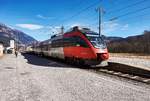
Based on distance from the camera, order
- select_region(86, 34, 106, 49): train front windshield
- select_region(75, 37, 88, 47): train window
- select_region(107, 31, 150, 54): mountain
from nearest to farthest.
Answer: select_region(86, 34, 106, 49): train front windshield < select_region(75, 37, 88, 47): train window < select_region(107, 31, 150, 54): mountain

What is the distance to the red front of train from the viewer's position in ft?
55.1

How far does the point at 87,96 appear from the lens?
752 cm

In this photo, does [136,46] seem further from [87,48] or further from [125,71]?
[125,71]

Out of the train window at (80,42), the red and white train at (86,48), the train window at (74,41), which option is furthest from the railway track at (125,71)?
the train window at (74,41)

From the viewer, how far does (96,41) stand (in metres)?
17.6

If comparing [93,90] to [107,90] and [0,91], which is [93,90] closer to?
[107,90]

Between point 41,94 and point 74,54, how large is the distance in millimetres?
11323

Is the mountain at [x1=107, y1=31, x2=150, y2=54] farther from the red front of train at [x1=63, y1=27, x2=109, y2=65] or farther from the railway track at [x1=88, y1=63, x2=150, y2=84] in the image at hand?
the railway track at [x1=88, y1=63, x2=150, y2=84]

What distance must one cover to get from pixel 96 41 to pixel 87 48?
46.2 inches

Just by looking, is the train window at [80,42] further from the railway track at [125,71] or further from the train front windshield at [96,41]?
the railway track at [125,71]

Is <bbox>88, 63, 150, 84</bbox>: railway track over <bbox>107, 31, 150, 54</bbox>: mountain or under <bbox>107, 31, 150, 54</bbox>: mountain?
under

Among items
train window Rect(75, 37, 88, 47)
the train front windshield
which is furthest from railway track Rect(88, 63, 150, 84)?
train window Rect(75, 37, 88, 47)

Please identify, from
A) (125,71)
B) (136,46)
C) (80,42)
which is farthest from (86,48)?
(136,46)

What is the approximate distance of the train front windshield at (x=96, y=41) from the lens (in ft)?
56.7
